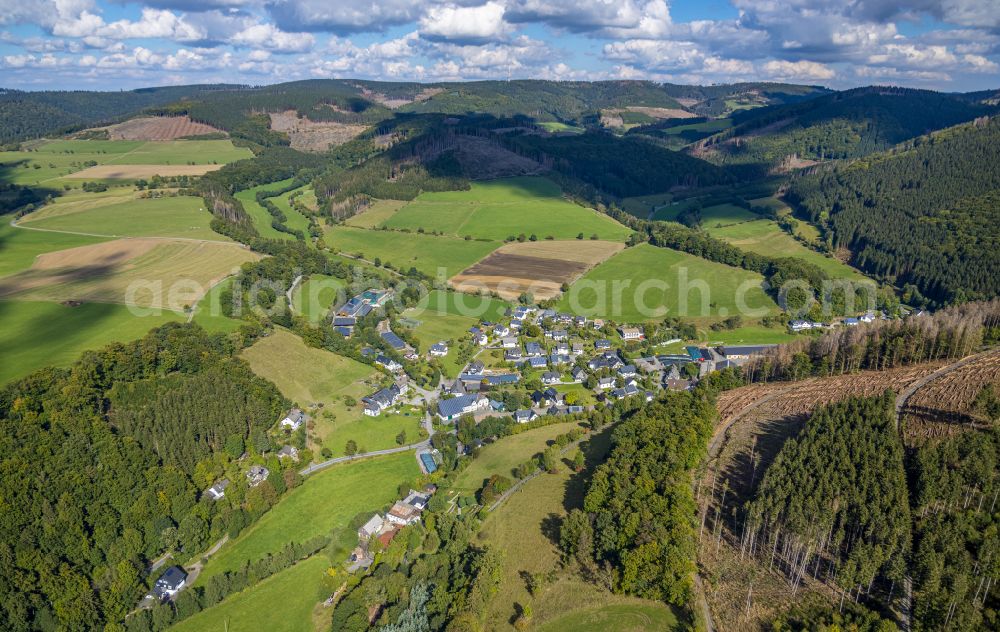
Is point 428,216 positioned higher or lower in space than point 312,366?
higher

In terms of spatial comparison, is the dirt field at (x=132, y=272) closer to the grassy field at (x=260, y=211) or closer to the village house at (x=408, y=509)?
the grassy field at (x=260, y=211)

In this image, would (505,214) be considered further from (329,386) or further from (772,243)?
(329,386)

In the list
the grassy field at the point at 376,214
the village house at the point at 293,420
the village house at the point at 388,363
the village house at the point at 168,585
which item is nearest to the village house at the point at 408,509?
the village house at the point at 168,585

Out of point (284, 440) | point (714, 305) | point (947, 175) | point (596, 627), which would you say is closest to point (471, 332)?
point (284, 440)

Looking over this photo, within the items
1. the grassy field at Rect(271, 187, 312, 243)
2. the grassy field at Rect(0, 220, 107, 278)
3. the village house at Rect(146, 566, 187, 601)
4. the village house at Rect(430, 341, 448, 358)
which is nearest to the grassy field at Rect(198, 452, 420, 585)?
the village house at Rect(146, 566, 187, 601)

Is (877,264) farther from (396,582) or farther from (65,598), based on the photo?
(65,598)
